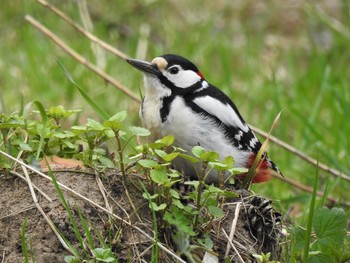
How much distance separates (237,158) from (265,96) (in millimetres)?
2994

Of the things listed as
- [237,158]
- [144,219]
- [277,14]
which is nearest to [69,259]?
[144,219]

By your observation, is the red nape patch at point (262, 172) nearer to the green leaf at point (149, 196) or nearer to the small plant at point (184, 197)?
the small plant at point (184, 197)

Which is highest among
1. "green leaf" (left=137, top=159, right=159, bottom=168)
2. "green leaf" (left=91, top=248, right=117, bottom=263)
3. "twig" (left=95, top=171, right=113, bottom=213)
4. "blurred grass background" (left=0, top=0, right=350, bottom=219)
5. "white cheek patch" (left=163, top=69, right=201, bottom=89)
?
"green leaf" (left=137, top=159, right=159, bottom=168)

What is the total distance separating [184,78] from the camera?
4.30 m

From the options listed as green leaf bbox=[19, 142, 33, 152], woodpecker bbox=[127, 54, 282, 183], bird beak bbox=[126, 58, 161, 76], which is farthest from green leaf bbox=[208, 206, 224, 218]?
bird beak bbox=[126, 58, 161, 76]

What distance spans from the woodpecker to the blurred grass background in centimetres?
87

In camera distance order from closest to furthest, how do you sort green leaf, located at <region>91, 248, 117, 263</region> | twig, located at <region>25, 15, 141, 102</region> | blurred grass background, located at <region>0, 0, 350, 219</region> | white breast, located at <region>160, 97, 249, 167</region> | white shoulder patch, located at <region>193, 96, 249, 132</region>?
green leaf, located at <region>91, 248, 117, 263</region> → white breast, located at <region>160, 97, 249, 167</region> → white shoulder patch, located at <region>193, 96, 249, 132</region> → twig, located at <region>25, 15, 141, 102</region> → blurred grass background, located at <region>0, 0, 350, 219</region>

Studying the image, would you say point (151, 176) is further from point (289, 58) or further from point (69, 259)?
point (289, 58)

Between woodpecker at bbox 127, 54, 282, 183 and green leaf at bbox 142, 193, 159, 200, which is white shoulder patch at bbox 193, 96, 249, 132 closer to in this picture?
woodpecker at bbox 127, 54, 282, 183

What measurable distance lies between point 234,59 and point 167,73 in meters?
3.83

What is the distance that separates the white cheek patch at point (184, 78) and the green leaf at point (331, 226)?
1083mm

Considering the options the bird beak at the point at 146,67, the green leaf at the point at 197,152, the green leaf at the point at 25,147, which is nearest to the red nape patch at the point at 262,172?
the bird beak at the point at 146,67

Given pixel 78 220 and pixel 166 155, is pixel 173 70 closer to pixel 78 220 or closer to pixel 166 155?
pixel 166 155

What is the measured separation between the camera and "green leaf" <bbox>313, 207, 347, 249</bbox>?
3480 millimetres
